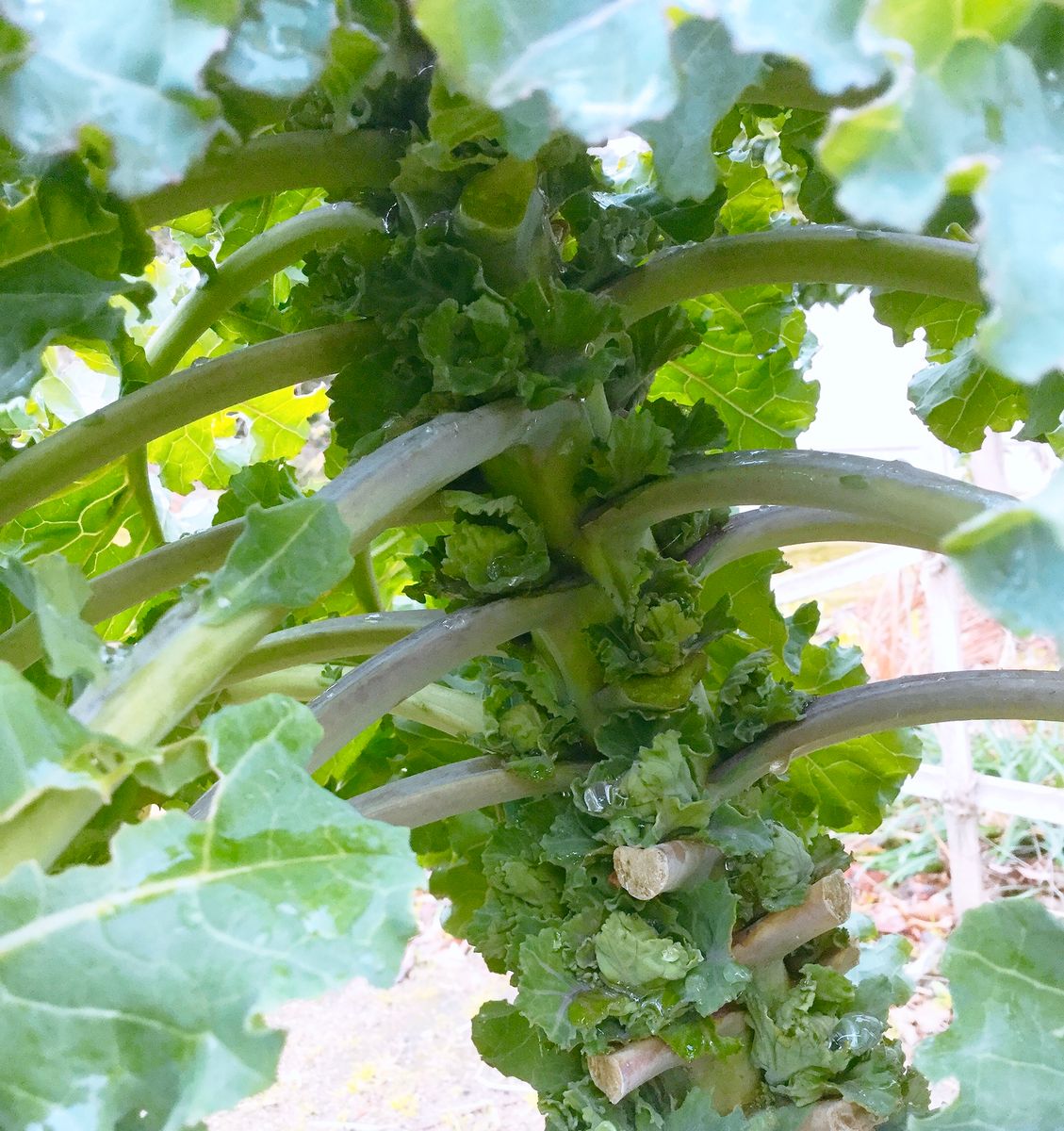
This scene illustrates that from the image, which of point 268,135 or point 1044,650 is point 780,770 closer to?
point 268,135

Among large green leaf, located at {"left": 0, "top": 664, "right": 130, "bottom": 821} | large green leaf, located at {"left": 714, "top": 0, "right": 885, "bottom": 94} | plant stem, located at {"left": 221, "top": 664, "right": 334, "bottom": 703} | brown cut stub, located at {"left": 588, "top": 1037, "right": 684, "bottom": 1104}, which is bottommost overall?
large green leaf, located at {"left": 0, "top": 664, "right": 130, "bottom": 821}

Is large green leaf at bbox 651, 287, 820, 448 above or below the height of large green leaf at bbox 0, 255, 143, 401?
above

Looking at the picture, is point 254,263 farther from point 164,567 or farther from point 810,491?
point 810,491

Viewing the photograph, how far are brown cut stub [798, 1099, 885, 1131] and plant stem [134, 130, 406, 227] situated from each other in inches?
24.8

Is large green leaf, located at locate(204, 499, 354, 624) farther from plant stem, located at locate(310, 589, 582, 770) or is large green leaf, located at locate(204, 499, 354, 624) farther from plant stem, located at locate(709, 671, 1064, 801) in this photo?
plant stem, located at locate(709, 671, 1064, 801)

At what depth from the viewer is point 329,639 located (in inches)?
30.7

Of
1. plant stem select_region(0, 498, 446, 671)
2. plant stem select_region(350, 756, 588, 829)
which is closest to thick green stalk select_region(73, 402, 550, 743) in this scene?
plant stem select_region(0, 498, 446, 671)

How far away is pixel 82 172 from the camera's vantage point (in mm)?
559

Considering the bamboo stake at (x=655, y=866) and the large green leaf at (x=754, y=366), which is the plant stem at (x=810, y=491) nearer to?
the bamboo stake at (x=655, y=866)

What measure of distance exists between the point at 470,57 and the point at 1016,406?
2.27ft

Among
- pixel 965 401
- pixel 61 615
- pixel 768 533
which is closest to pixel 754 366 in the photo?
pixel 965 401

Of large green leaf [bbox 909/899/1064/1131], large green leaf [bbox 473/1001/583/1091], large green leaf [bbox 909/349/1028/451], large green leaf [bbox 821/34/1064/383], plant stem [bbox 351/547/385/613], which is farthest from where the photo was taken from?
plant stem [bbox 351/547/385/613]

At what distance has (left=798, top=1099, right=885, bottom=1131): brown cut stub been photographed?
2.25ft

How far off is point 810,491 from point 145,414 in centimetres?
38
